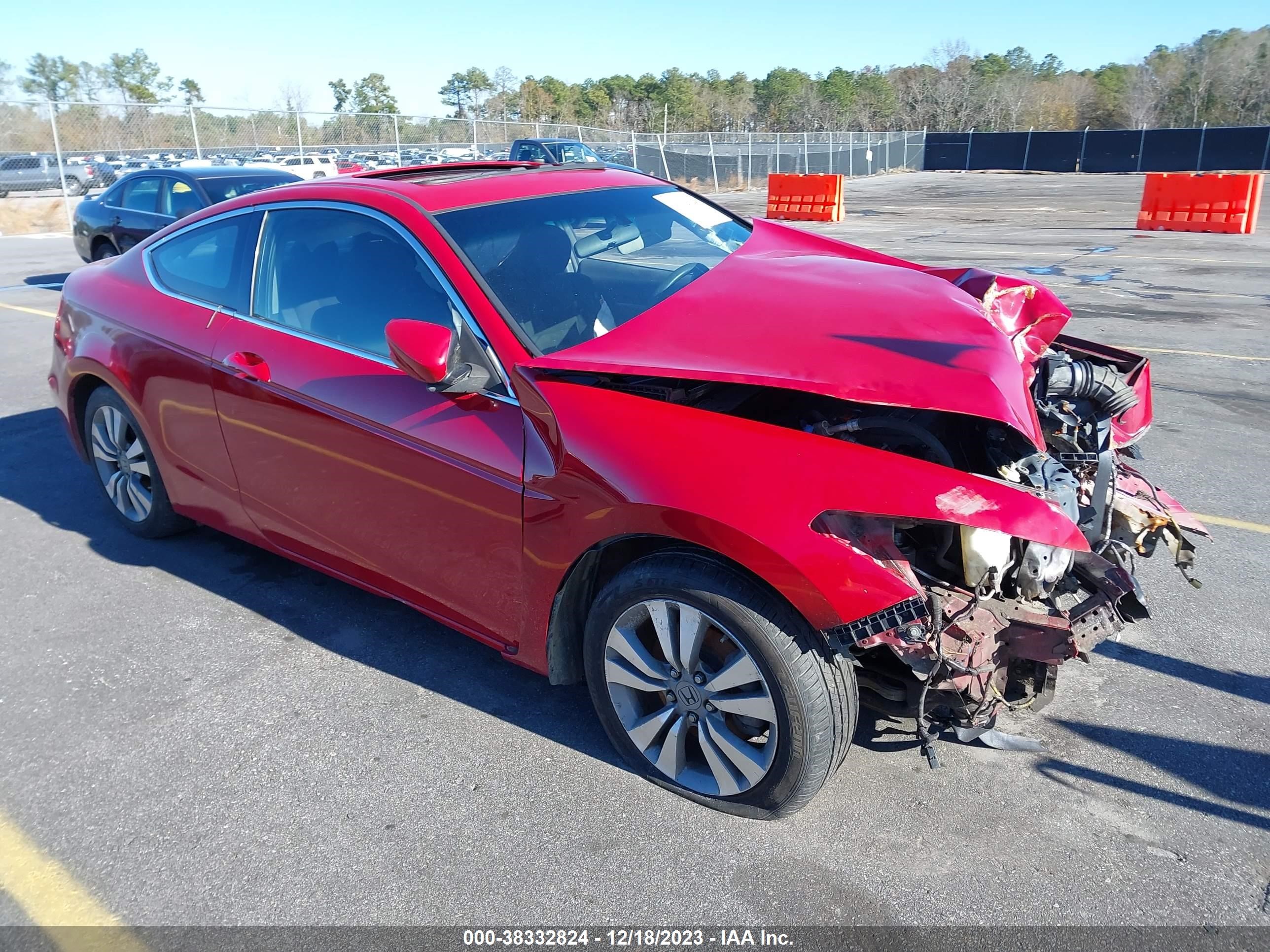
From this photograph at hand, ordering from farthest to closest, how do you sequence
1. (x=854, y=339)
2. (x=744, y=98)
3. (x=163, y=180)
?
(x=744, y=98)
(x=163, y=180)
(x=854, y=339)

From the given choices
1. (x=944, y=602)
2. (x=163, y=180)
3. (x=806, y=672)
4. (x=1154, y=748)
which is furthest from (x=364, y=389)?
(x=163, y=180)

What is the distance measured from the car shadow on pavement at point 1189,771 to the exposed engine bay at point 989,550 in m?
0.26

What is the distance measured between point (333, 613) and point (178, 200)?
926 cm

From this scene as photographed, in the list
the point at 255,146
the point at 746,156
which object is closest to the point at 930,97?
the point at 746,156

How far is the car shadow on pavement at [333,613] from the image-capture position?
10.5 feet

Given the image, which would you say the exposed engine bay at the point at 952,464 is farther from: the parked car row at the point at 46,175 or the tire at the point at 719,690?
the parked car row at the point at 46,175

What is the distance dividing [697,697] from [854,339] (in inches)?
46.6

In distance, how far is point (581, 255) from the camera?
11.1ft

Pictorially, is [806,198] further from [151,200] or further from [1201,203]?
[151,200]

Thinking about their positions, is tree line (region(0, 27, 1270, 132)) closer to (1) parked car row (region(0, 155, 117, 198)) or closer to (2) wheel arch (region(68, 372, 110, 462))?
(1) parked car row (region(0, 155, 117, 198))

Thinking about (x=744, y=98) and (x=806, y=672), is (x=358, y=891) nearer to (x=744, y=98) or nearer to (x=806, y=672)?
(x=806, y=672)

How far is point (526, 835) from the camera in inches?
103

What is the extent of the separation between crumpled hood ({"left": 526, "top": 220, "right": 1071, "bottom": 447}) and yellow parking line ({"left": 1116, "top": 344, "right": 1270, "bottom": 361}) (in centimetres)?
510

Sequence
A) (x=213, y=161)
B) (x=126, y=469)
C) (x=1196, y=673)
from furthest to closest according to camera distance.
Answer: (x=213, y=161) < (x=126, y=469) < (x=1196, y=673)
